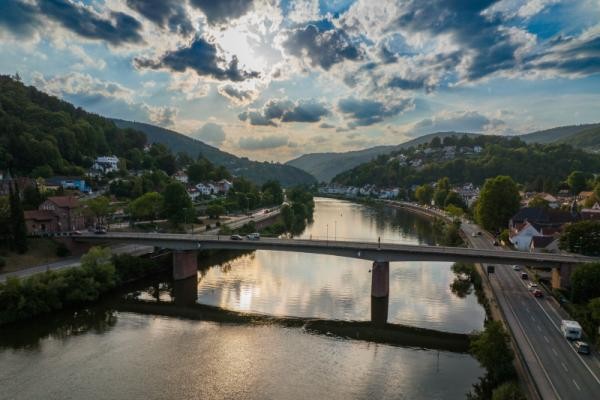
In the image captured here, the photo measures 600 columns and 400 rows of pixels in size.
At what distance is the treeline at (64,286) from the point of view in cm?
3761

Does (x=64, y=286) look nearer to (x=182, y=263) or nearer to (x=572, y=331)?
(x=182, y=263)

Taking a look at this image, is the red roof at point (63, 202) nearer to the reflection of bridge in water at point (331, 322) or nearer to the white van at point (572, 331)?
the reflection of bridge in water at point (331, 322)

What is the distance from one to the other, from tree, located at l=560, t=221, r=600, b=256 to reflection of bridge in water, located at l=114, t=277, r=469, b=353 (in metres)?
22.7

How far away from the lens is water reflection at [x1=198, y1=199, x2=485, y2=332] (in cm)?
4125

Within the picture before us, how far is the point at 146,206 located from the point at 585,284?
69333 millimetres

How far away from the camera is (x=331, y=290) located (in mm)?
49688

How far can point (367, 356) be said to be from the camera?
32.3 m

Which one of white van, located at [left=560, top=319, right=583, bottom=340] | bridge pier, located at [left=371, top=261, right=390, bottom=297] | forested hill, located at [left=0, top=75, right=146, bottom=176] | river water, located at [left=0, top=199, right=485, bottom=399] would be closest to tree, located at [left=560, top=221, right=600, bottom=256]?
river water, located at [left=0, top=199, right=485, bottom=399]

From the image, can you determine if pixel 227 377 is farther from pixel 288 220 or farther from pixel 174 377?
pixel 288 220

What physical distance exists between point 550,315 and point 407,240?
2019 inches

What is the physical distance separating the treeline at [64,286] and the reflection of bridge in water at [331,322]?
3.43 m

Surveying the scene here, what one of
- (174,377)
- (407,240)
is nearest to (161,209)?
(407,240)

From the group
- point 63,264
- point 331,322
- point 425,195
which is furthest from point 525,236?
point 425,195

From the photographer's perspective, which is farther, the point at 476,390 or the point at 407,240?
the point at 407,240
